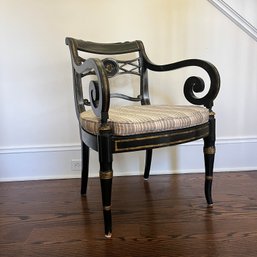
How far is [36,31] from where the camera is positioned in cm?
170

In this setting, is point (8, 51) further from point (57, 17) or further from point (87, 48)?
point (87, 48)

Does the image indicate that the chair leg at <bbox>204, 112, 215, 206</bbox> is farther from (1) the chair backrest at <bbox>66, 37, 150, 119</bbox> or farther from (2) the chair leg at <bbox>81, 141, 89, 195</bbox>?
(2) the chair leg at <bbox>81, 141, 89, 195</bbox>

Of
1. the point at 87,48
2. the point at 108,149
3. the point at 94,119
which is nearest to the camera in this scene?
the point at 108,149

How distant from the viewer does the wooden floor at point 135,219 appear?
1.05 m

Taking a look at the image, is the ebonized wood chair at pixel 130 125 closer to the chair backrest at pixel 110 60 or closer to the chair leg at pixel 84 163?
the chair backrest at pixel 110 60

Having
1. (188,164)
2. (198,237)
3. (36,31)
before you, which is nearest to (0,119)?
(36,31)

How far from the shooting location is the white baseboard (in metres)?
1.79

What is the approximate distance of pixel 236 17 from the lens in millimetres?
1742

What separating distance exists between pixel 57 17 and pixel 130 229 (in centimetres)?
126

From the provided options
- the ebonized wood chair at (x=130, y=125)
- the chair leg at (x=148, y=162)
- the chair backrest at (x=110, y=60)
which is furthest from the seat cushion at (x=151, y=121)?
the chair leg at (x=148, y=162)

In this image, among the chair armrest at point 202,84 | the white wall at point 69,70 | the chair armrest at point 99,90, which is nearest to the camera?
the chair armrest at point 99,90

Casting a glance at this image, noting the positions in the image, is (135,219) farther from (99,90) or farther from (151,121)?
(99,90)

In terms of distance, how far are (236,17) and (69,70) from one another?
1.05m

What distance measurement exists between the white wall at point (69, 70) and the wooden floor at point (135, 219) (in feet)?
0.49
